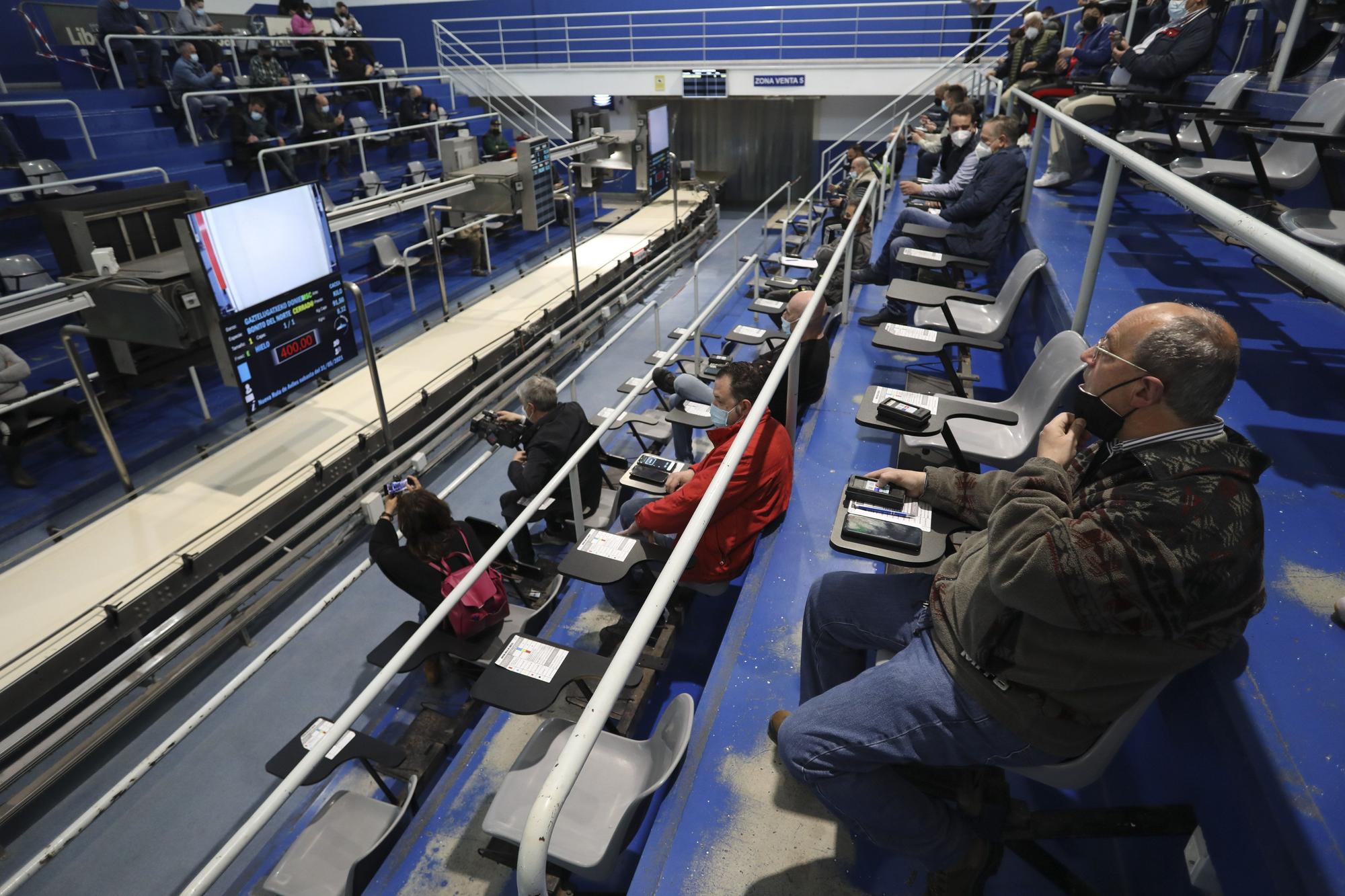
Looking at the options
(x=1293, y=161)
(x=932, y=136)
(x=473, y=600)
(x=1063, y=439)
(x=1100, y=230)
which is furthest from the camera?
(x=932, y=136)

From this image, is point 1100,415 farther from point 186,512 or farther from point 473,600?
point 186,512

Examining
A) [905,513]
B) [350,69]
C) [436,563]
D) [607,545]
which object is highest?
[350,69]

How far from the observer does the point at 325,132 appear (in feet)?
31.6

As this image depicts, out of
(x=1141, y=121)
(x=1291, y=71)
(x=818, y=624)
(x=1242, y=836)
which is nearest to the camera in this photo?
(x=1242, y=836)

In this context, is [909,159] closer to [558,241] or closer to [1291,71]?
[558,241]

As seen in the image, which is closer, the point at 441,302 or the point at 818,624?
the point at 818,624

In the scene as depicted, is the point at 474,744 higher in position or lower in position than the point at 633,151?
lower

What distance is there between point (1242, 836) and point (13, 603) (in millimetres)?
4846

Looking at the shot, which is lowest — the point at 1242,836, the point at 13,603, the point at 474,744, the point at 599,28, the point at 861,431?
the point at 474,744

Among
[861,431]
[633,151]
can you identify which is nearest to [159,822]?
[861,431]

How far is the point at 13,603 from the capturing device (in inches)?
139

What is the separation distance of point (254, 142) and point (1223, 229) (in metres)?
9.71

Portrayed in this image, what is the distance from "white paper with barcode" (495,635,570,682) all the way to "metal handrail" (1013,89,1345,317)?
223cm

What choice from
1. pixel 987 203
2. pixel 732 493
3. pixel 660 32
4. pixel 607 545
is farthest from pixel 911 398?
pixel 660 32
